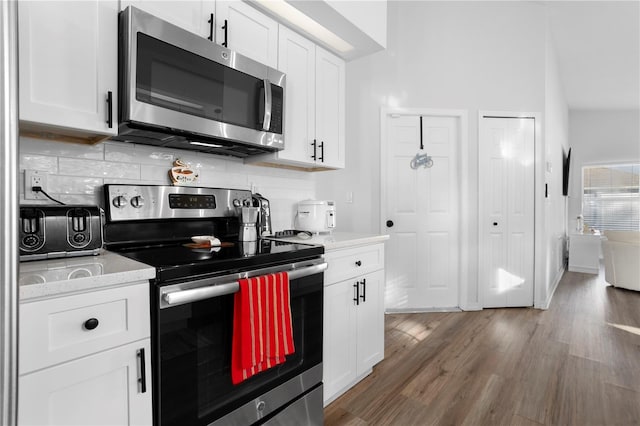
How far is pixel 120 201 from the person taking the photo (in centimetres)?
153

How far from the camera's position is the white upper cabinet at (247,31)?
5.53ft

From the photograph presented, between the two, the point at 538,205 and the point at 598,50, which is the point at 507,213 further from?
the point at 598,50

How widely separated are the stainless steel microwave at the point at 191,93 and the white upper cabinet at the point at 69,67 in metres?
0.05

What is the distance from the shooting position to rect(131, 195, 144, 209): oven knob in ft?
5.14

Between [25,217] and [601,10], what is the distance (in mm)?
5239

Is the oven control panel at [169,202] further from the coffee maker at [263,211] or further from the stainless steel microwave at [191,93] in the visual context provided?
the stainless steel microwave at [191,93]

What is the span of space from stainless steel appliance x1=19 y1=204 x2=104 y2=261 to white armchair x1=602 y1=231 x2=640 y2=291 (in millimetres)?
5874

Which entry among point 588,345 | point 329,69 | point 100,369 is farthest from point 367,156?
point 100,369

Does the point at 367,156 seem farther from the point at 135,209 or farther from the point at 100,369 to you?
the point at 100,369

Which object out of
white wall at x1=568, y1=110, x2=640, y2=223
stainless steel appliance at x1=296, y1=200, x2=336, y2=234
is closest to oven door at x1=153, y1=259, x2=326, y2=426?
stainless steel appliance at x1=296, y1=200, x2=336, y2=234

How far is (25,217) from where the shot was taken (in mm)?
1115

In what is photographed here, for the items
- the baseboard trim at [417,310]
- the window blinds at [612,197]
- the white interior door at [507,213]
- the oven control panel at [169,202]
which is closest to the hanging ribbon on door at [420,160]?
the white interior door at [507,213]

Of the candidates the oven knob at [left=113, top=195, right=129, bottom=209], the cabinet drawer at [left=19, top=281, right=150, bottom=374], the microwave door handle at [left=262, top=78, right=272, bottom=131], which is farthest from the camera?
the microwave door handle at [left=262, top=78, right=272, bottom=131]

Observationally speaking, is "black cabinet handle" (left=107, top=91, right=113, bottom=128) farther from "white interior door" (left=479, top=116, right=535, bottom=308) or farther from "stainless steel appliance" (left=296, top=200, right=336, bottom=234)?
"white interior door" (left=479, top=116, right=535, bottom=308)
